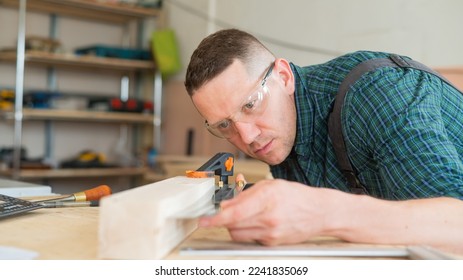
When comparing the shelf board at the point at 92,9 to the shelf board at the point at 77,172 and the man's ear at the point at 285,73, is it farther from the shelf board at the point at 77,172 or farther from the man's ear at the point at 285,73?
the man's ear at the point at 285,73

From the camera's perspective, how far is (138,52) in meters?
5.09

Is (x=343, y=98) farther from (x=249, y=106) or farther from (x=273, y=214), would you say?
(x=273, y=214)

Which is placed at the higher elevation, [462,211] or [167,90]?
[462,211]

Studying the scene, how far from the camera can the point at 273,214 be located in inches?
33.0

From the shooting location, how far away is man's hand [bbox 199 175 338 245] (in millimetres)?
826

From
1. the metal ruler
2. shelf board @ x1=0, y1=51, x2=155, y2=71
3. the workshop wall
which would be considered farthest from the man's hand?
shelf board @ x1=0, y1=51, x2=155, y2=71

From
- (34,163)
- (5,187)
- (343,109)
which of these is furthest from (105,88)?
(343,109)

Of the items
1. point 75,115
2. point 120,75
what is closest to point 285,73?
point 75,115

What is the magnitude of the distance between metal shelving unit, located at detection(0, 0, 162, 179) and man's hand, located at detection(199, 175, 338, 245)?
155 inches

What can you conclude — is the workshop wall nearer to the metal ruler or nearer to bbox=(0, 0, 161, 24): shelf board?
bbox=(0, 0, 161, 24): shelf board

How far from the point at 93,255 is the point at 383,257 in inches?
17.1

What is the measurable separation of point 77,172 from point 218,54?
3.64 m

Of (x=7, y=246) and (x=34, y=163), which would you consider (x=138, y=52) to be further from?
(x=7, y=246)
